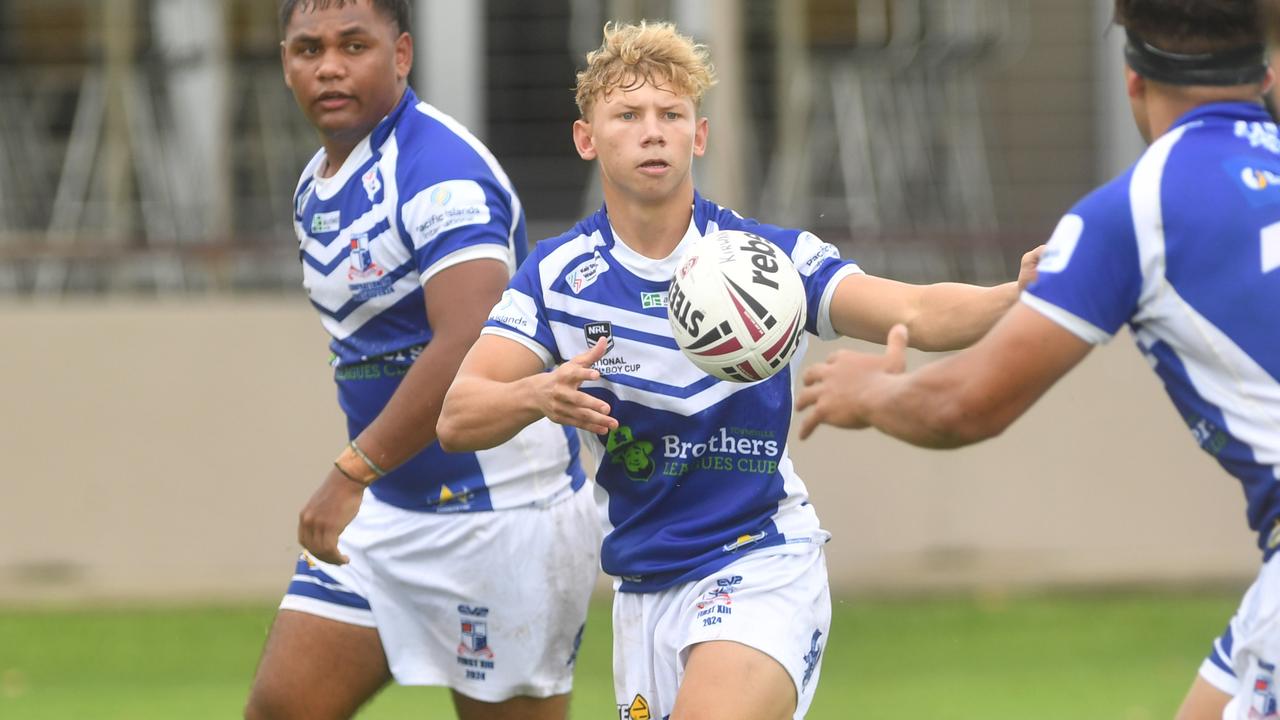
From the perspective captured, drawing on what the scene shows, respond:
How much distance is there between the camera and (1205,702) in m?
3.95

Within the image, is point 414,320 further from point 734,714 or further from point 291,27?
point 734,714

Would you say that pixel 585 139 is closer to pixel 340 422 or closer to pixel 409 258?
pixel 409 258

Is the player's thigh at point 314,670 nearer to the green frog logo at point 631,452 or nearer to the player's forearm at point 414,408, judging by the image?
the player's forearm at point 414,408

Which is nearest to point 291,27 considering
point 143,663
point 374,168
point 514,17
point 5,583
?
point 374,168

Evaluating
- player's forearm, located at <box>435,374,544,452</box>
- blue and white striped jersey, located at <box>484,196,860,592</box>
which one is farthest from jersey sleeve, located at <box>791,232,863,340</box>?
player's forearm, located at <box>435,374,544,452</box>

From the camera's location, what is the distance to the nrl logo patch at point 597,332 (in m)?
4.54

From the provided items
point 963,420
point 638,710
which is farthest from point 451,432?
point 963,420

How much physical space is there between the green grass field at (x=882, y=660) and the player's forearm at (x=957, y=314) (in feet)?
13.3

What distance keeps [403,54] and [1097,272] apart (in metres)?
2.63

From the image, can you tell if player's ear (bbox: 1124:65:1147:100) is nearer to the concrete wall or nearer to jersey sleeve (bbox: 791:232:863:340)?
jersey sleeve (bbox: 791:232:863:340)

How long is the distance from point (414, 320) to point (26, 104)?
8.12 meters

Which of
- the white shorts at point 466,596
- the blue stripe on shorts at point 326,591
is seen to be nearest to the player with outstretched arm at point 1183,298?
the white shorts at point 466,596

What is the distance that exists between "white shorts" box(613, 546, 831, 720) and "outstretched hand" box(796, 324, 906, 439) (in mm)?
794

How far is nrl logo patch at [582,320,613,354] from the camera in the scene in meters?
4.54
